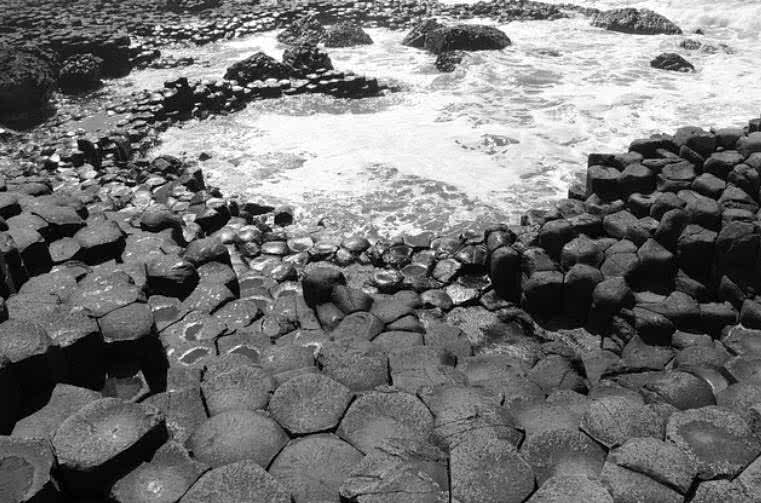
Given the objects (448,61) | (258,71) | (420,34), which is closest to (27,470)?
(258,71)

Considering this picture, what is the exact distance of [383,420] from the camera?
416 centimetres

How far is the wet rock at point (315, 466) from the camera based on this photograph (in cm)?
365

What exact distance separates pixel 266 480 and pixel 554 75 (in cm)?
1483

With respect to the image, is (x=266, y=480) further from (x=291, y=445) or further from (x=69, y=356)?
(x=69, y=356)

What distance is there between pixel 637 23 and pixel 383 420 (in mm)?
19455

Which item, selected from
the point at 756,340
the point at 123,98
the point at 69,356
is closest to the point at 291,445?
the point at 69,356

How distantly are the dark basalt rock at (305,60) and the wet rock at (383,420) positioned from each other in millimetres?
13269

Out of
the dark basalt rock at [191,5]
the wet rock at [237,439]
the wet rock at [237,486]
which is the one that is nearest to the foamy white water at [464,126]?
the wet rock at [237,439]

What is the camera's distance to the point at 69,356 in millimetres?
4930

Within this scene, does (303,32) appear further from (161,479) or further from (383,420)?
(161,479)

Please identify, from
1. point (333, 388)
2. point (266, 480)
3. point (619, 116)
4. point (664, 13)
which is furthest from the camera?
point (664, 13)

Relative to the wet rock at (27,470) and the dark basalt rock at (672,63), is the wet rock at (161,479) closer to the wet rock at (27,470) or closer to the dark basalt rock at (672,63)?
the wet rock at (27,470)

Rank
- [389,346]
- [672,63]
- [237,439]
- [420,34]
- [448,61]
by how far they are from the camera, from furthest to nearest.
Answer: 1. [420,34]
2. [448,61]
3. [672,63]
4. [389,346]
5. [237,439]

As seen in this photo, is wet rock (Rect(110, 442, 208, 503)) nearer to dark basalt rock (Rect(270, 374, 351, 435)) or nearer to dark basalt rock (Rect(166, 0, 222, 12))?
dark basalt rock (Rect(270, 374, 351, 435))
